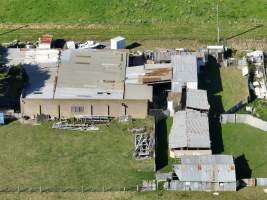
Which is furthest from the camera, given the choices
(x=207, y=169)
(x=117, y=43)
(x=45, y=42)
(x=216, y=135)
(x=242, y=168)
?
(x=45, y=42)

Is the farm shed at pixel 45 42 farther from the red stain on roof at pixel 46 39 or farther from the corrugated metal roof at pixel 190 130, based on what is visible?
the corrugated metal roof at pixel 190 130

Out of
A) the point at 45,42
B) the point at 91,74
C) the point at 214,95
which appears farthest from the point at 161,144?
the point at 45,42

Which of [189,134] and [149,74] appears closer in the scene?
[189,134]

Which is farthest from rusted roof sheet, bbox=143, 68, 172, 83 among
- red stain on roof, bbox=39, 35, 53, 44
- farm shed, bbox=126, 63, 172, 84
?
red stain on roof, bbox=39, 35, 53, 44

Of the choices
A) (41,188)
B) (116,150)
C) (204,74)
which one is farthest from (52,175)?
(204,74)

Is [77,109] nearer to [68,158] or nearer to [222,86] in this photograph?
[68,158]

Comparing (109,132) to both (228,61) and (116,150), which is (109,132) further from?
(228,61)

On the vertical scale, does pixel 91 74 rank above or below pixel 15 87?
above

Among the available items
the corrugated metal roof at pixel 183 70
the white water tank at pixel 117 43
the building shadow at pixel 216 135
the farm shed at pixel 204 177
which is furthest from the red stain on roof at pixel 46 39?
the farm shed at pixel 204 177
